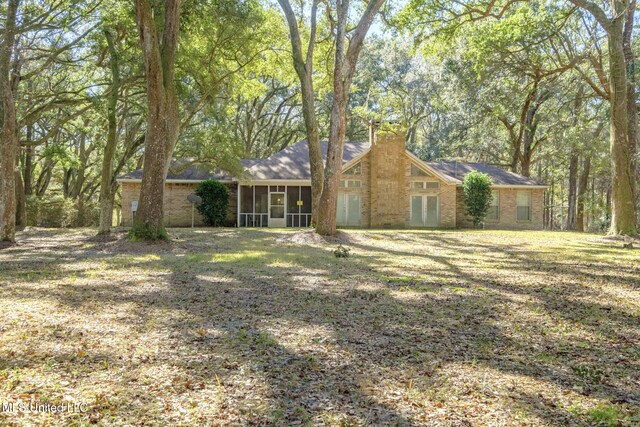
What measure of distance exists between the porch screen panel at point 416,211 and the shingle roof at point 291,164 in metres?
3.59

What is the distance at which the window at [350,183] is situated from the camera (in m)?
23.8

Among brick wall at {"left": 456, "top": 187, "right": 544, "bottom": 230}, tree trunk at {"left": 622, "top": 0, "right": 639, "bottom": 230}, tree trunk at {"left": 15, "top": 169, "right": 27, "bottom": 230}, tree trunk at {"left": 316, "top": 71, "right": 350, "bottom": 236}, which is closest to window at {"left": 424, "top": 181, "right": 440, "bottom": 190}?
brick wall at {"left": 456, "top": 187, "right": 544, "bottom": 230}

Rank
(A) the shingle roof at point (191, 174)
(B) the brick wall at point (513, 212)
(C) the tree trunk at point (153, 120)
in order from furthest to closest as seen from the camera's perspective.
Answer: (B) the brick wall at point (513, 212) < (A) the shingle roof at point (191, 174) < (C) the tree trunk at point (153, 120)

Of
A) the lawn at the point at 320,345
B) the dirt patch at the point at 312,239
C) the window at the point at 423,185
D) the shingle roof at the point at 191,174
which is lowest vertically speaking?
the lawn at the point at 320,345

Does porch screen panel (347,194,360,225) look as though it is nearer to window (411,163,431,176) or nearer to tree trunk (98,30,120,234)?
window (411,163,431,176)

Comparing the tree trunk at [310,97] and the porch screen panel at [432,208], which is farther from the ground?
the tree trunk at [310,97]

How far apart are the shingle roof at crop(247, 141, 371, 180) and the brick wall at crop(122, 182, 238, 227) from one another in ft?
7.66

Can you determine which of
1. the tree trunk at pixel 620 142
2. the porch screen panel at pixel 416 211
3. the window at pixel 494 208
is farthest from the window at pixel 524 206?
the tree trunk at pixel 620 142

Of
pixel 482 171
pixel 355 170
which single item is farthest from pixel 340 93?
pixel 482 171

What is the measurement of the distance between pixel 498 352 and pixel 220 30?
1436 centimetres

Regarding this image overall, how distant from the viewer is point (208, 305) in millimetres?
5664

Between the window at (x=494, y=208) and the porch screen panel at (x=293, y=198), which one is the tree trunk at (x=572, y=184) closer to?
the window at (x=494, y=208)

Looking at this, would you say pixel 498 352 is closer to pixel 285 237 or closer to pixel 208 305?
pixel 208 305

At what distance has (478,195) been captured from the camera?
2406cm
